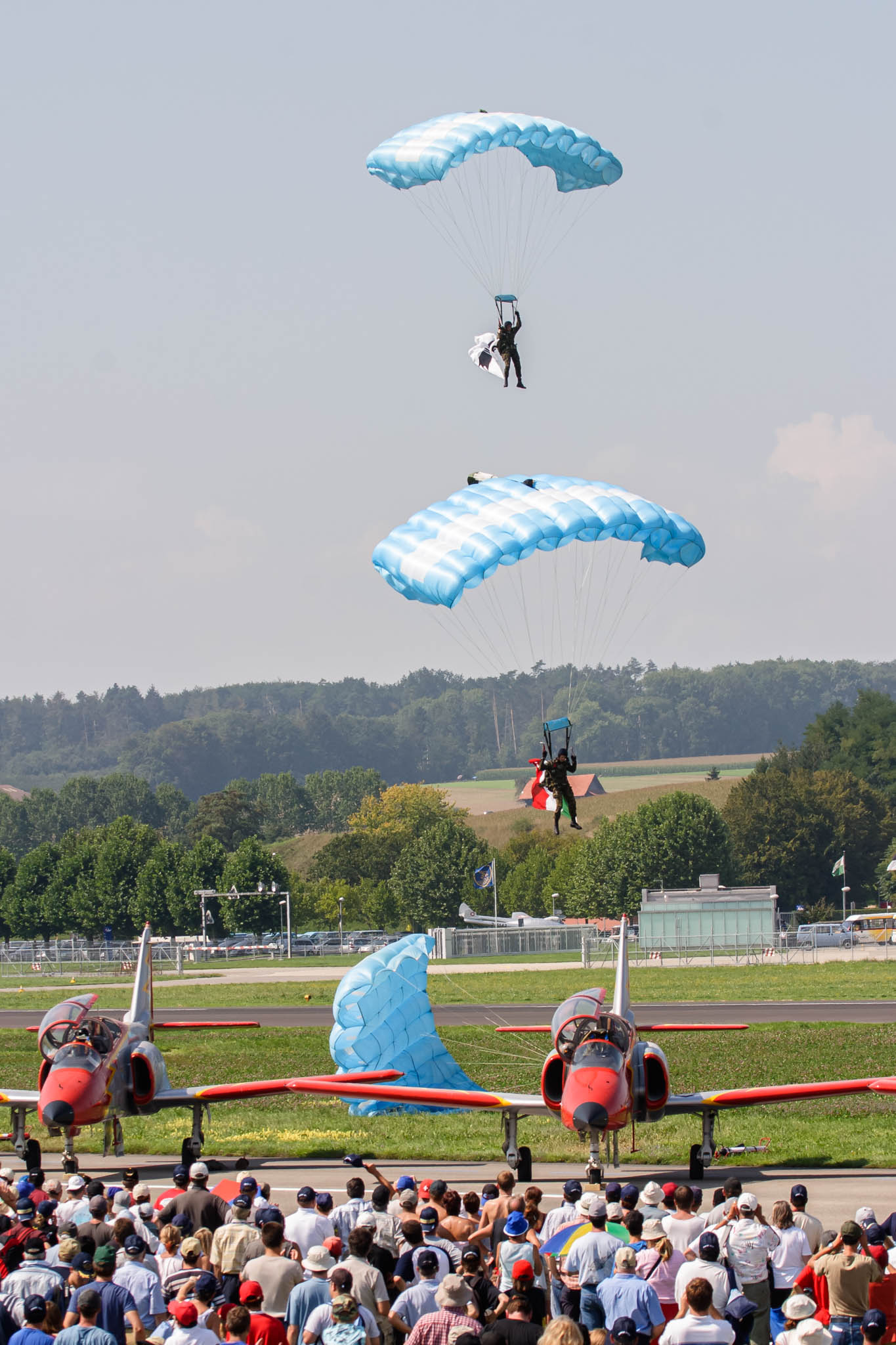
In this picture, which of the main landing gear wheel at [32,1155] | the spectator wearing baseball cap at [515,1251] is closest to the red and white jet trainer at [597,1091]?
the main landing gear wheel at [32,1155]

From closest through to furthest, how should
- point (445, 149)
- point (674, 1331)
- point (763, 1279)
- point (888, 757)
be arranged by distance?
point (674, 1331)
point (763, 1279)
point (445, 149)
point (888, 757)

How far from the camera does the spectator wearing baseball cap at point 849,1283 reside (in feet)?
34.6

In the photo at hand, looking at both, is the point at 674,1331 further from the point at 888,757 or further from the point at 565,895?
the point at 888,757

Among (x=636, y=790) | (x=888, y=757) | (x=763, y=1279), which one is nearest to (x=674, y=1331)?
(x=763, y=1279)

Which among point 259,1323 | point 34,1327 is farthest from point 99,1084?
point 34,1327

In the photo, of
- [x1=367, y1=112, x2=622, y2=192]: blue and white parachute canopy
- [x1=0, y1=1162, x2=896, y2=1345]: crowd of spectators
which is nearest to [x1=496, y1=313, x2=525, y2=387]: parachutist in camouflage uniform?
[x1=367, y1=112, x2=622, y2=192]: blue and white parachute canopy

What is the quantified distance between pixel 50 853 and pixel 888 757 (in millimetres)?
64439

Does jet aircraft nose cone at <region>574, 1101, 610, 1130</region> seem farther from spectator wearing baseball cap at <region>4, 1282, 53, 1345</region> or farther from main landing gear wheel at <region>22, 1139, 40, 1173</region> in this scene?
spectator wearing baseball cap at <region>4, 1282, 53, 1345</region>

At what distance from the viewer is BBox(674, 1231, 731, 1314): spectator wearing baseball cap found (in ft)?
33.4

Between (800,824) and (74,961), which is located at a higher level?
(800,824)

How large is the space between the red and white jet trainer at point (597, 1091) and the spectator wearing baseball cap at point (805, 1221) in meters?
5.63

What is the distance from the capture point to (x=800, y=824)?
348 feet

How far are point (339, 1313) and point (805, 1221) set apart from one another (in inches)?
178

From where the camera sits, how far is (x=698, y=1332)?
354 inches
